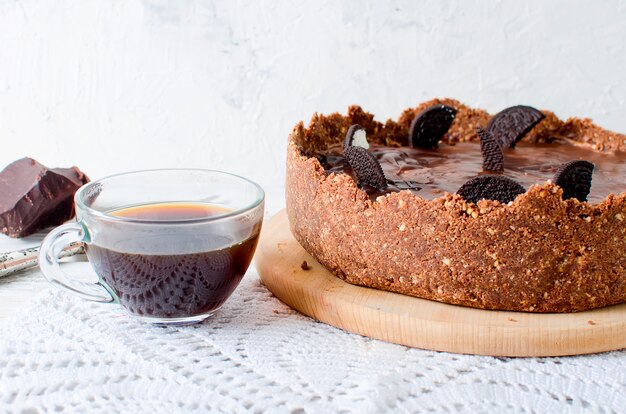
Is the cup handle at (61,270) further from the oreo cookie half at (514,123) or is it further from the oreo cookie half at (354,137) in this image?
the oreo cookie half at (514,123)

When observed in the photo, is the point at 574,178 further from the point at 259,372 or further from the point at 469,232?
the point at 259,372

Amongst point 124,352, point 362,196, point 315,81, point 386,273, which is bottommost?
point 124,352

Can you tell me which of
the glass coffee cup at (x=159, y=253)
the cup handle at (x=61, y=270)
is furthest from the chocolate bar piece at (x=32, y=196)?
the cup handle at (x=61, y=270)

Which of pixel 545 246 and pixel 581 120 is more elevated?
pixel 581 120

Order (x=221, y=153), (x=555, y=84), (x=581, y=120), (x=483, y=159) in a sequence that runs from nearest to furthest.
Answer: (x=483, y=159) → (x=581, y=120) → (x=555, y=84) → (x=221, y=153)

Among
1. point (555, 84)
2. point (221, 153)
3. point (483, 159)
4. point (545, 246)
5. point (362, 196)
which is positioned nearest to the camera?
point (545, 246)

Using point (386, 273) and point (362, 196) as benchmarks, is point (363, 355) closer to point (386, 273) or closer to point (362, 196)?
point (386, 273)

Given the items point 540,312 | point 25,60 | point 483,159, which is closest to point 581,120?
point 483,159

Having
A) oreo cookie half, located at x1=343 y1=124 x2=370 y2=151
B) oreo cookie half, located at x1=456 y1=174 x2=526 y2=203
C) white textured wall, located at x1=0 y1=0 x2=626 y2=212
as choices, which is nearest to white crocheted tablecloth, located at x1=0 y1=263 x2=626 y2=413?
oreo cookie half, located at x1=456 y1=174 x2=526 y2=203
